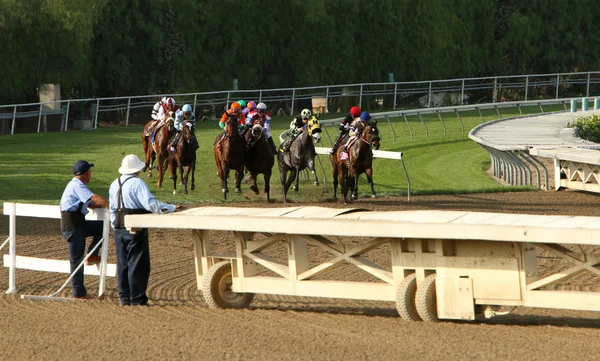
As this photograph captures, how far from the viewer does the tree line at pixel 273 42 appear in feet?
112

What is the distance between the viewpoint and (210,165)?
24422mm

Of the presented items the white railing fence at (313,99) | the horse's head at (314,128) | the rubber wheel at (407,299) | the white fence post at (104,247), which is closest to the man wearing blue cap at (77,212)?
the white fence post at (104,247)

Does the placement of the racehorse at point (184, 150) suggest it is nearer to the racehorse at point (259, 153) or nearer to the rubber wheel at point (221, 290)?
the racehorse at point (259, 153)

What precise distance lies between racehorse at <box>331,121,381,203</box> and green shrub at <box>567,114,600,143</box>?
35.5 feet

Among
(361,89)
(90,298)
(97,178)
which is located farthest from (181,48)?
(90,298)

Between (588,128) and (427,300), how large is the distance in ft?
69.0

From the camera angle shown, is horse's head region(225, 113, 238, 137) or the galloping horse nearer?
horse's head region(225, 113, 238, 137)

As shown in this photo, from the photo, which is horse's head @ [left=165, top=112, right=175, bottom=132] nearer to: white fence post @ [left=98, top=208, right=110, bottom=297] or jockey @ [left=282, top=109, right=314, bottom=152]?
jockey @ [left=282, top=109, right=314, bottom=152]

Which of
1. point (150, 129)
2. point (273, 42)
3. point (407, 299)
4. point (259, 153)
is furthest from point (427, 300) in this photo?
point (273, 42)

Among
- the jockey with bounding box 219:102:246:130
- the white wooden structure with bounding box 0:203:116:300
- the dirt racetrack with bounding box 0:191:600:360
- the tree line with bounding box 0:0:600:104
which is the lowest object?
the dirt racetrack with bounding box 0:191:600:360

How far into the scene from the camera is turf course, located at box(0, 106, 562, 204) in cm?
1991

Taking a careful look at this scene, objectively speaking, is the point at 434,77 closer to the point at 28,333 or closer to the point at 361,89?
the point at 361,89

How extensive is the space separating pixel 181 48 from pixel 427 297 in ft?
102

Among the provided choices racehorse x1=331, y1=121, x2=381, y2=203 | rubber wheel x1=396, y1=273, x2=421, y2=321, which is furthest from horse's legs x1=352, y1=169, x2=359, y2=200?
rubber wheel x1=396, y1=273, x2=421, y2=321
